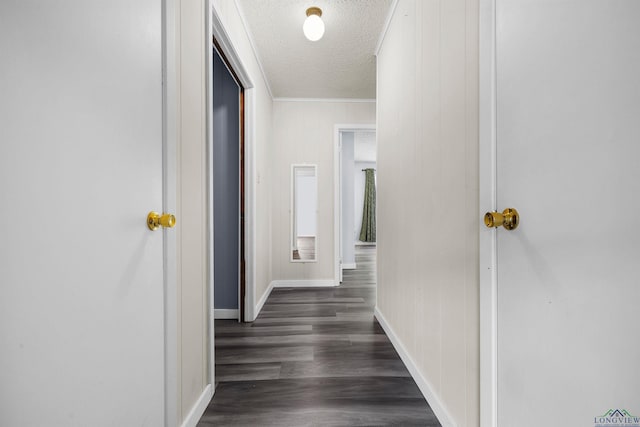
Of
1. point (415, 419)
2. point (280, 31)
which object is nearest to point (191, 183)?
point (415, 419)

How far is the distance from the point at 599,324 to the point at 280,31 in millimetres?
2716

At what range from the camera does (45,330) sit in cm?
59

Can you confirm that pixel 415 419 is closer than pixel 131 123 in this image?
No

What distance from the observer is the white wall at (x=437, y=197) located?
3.51 feet

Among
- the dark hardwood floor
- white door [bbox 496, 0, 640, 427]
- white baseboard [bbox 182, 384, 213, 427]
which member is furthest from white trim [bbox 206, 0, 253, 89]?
the dark hardwood floor

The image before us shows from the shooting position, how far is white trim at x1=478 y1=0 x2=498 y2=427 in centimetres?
90

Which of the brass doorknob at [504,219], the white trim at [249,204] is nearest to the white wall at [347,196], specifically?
the white trim at [249,204]

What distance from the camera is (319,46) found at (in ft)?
8.63

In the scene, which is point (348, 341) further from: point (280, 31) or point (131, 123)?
point (280, 31)

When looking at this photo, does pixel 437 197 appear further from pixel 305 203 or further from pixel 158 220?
pixel 305 203

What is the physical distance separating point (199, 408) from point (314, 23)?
2.51 meters

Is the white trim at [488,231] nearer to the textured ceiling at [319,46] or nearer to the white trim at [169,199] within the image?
the white trim at [169,199]

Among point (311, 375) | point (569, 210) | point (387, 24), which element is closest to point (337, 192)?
point (387, 24)

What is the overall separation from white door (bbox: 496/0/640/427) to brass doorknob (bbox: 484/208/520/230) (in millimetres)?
18
